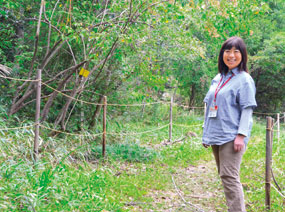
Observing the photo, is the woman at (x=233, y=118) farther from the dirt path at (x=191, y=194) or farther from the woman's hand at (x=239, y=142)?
the dirt path at (x=191, y=194)

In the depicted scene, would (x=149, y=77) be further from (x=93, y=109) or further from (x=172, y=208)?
(x=172, y=208)

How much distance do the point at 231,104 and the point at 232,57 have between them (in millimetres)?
455

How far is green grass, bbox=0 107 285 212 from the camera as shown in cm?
280

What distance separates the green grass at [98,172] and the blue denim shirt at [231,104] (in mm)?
1288

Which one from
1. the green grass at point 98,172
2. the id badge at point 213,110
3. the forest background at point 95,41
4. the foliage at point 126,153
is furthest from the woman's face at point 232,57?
the foliage at point 126,153

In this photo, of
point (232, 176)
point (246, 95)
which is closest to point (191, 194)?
point (232, 176)

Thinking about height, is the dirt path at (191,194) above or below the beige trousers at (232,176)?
below

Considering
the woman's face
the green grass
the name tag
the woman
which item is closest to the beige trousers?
the woman

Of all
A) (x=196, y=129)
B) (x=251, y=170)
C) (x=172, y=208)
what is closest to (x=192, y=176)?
(x=251, y=170)

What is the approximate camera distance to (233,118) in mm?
2652

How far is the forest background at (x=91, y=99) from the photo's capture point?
325 centimetres

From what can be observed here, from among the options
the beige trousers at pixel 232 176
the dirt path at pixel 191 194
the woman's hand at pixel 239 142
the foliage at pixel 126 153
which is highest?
the woman's hand at pixel 239 142

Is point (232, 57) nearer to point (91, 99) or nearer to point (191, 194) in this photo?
point (191, 194)

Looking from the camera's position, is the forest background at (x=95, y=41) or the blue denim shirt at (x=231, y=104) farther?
the forest background at (x=95, y=41)
